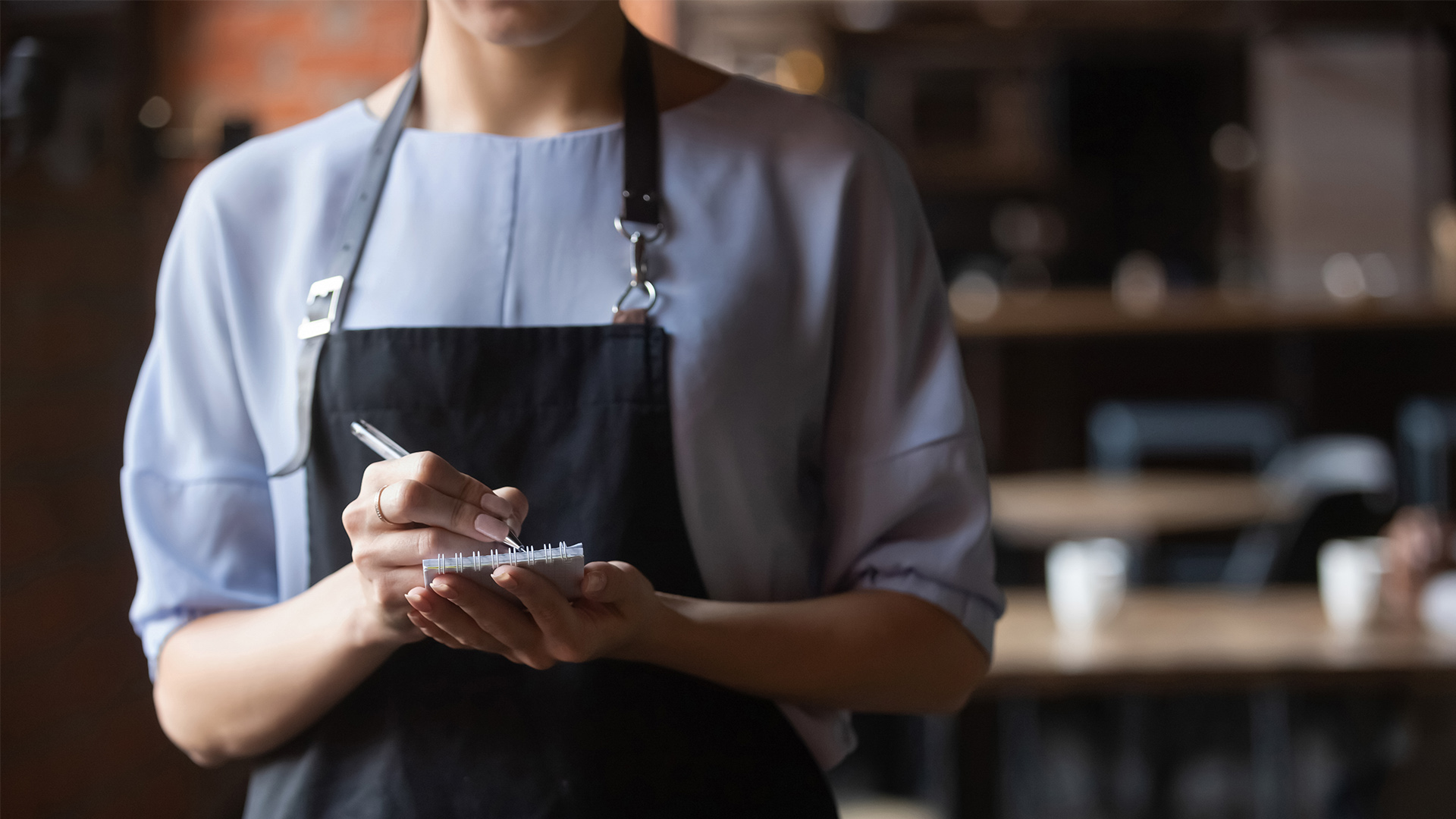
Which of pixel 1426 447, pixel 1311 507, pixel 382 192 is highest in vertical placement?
pixel 382 192

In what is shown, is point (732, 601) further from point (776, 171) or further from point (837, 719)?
point (776, 171)

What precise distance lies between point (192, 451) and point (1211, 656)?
3.90ft

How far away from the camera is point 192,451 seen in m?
0.63

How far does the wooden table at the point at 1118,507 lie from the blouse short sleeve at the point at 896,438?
183 cm

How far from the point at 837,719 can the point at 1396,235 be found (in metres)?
4.24

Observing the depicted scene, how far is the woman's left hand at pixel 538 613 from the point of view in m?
0.47

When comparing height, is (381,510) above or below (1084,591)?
above

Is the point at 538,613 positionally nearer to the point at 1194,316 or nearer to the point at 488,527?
the point at 488,527

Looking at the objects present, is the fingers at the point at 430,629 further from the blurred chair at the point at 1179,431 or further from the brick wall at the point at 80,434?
the blurred chair at the point at 1179,431

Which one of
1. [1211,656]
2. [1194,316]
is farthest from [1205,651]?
[1194,316]

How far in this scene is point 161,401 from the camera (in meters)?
0.64

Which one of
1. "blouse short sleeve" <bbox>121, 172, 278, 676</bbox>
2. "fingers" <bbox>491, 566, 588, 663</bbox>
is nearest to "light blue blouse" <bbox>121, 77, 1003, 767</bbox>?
"blouse short sleeve" <bbox>121, 172, 278, 676</bbox>

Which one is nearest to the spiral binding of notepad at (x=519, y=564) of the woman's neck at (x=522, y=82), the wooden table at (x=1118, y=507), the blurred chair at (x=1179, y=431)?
the woman's neck at (x=522, y=82)

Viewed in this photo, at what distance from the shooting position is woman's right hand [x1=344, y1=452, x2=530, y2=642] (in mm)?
477
